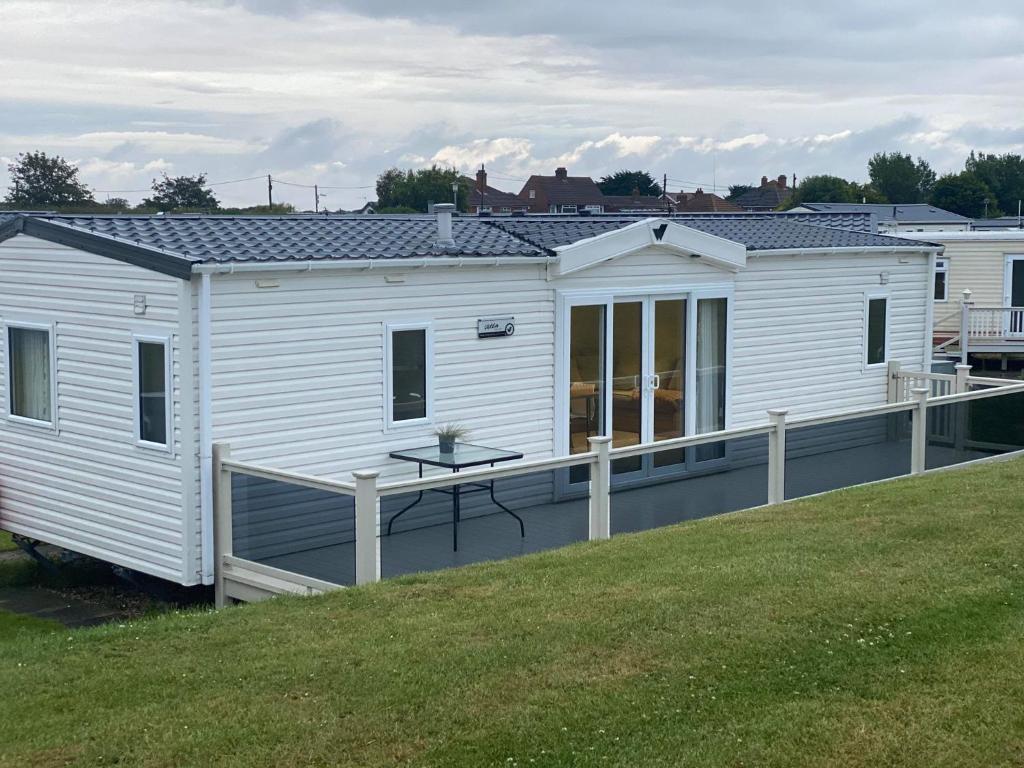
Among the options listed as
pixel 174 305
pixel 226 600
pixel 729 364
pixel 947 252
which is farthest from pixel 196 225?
pixel 947 252

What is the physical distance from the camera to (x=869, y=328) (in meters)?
16.7

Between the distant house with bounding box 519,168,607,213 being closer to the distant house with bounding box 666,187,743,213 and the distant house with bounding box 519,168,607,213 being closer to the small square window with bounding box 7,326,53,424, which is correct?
the distant house with bounding box 666,187,743,213

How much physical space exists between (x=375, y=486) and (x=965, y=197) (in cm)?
8165

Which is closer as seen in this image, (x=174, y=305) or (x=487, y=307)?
(x=174, y=305)

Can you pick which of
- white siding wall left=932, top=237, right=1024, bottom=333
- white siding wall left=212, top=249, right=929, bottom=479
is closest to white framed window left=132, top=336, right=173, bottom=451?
white siding wall left=212, top=249, right=929, bottom=479

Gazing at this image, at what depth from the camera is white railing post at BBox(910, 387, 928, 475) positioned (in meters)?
13.3

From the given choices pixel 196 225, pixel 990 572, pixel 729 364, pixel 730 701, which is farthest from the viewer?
pixel 729 364

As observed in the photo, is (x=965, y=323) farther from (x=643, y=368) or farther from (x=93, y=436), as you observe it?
(x=93, y=436)

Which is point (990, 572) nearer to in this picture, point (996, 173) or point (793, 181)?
point (793, 181)

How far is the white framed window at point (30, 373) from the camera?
12.1 meters

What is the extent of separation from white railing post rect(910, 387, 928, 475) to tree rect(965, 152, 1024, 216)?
287 feet

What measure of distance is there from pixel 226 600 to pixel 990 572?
18.9 ft

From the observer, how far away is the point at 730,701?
6.26m

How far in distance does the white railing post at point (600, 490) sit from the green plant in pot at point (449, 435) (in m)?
1.74
